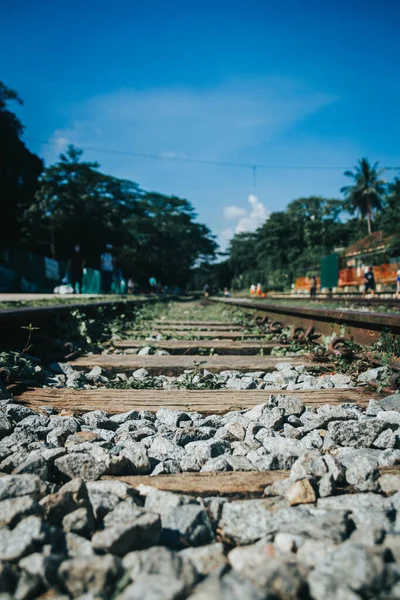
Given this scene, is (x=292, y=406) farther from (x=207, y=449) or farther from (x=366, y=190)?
(x=366, y=190)

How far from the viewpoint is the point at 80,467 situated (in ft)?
4.61

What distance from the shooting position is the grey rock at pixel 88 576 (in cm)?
87

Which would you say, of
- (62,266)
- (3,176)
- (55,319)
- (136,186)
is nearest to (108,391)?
(55,319)

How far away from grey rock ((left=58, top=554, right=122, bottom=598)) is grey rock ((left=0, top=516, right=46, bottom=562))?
0.46 feet

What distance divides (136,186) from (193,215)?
13.3 metres

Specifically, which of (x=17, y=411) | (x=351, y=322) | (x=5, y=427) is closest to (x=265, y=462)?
(x=5, y=427)

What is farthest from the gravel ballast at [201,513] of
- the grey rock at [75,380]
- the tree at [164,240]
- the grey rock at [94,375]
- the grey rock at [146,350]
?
the tree at [164,240]

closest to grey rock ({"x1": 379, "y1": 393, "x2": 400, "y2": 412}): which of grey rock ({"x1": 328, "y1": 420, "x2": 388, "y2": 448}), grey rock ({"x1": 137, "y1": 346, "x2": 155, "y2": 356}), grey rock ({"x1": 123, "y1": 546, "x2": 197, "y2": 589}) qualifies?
grey rock ({"x1": 328, "y1": 420, "x2": 388, "y2": 448})

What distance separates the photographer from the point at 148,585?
832 millimetres

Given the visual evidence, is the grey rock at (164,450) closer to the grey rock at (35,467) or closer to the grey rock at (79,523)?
the grey rock at (35,467)

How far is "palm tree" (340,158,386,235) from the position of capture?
5753 centimetres

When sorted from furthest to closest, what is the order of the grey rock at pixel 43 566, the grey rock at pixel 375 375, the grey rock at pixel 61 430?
the grey rock at pixel 375 375 < the grey rock at pixel 61 430 < the grey rock at pixel 43 566

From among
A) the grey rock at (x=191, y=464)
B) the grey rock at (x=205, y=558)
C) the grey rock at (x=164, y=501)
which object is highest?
the grey rock at (x=164, y=501)

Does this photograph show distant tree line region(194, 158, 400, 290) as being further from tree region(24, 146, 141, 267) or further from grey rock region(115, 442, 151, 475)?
grey rock region(115, 442, 151, 475)
